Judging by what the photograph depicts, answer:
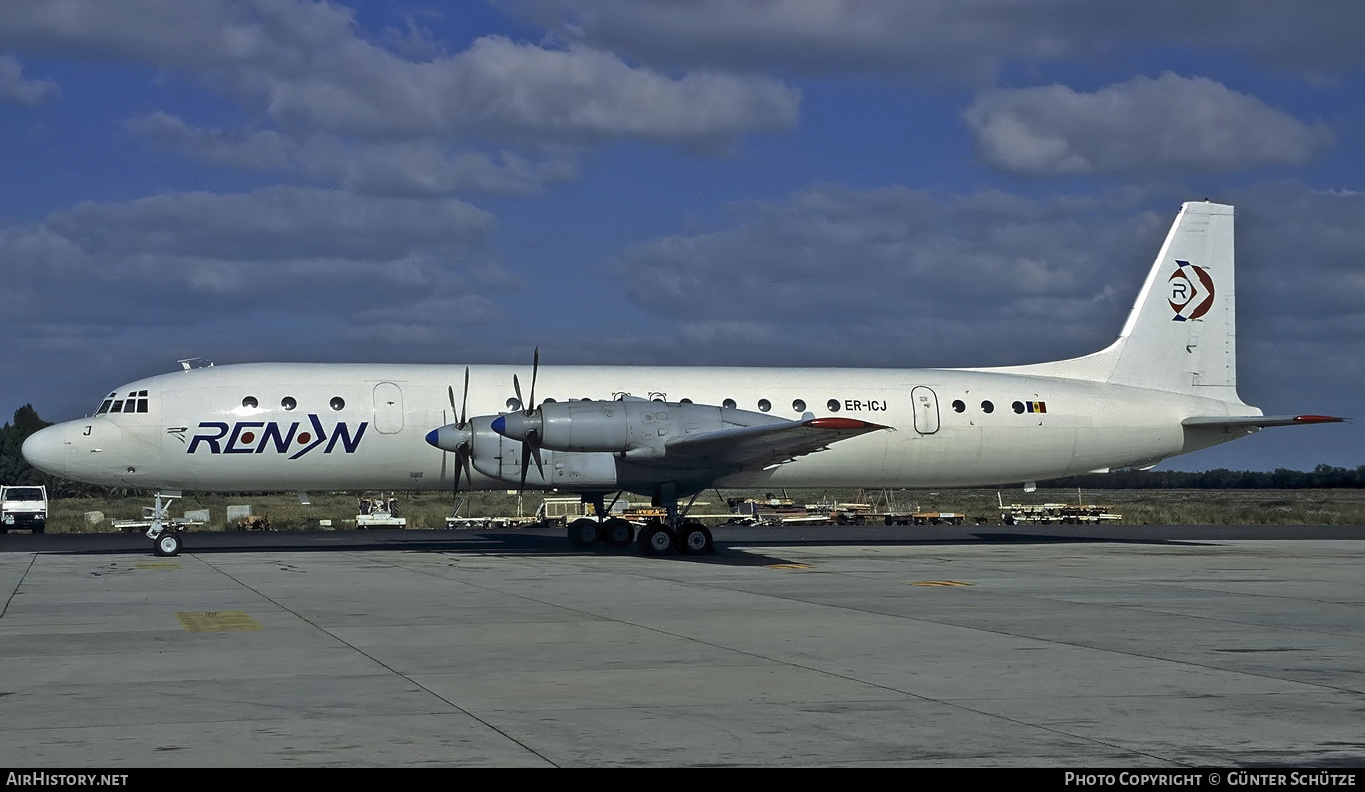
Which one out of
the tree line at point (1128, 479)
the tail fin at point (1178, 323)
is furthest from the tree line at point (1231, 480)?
the tail fin at point (1178, 323)

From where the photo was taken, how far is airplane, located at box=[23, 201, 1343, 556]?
25.6 meters

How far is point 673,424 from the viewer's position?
2556cm

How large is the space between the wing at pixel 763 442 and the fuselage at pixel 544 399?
3.89 feet

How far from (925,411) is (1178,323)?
24.9ft

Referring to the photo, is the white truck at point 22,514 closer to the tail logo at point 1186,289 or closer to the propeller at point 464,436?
the propeller at point 464,436

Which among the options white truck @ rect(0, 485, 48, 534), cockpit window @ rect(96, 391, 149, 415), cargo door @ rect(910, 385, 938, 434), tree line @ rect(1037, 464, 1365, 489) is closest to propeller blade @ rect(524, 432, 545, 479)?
cockpit window @ rect(96, 391, 149, 415)

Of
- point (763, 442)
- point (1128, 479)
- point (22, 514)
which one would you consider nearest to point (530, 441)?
point (763, 442)

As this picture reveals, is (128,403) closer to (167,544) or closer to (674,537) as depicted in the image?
(167,544)

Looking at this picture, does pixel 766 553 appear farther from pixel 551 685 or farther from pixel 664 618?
pixel 551 685

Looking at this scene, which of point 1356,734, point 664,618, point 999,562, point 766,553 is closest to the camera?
point 1356,734

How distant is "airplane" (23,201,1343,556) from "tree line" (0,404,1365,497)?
34953 millimetres
